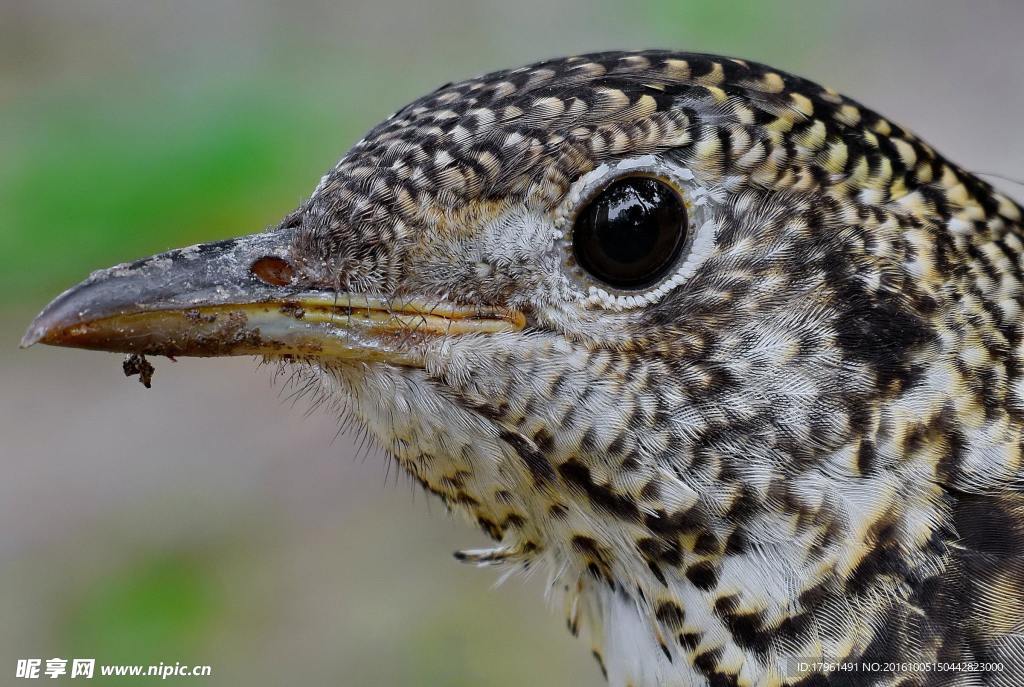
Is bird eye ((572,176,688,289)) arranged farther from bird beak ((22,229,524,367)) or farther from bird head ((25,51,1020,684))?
bird beak ((22,229,524,367))

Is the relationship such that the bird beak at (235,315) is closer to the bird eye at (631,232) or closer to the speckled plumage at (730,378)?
the speckled plumage at (730,378)

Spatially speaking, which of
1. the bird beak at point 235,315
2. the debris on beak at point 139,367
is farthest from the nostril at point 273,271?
the debris on beak at point 139,367

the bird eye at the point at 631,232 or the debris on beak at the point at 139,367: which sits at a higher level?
the bird eye at the point at 631,232

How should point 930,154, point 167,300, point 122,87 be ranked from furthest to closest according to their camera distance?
point 122,87 < point 930,154 < point 167,300

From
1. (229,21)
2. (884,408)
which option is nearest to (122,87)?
(229,21)

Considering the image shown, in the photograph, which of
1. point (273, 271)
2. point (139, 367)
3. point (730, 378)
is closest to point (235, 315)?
point (273, 271)

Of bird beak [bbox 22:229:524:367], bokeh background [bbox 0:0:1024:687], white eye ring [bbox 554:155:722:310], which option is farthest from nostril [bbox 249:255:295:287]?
bokeh background [bbox 0:0:1024:687]

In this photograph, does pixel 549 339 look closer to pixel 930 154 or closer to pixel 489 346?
pixel 489 346

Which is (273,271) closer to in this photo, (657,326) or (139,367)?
(139,367)
